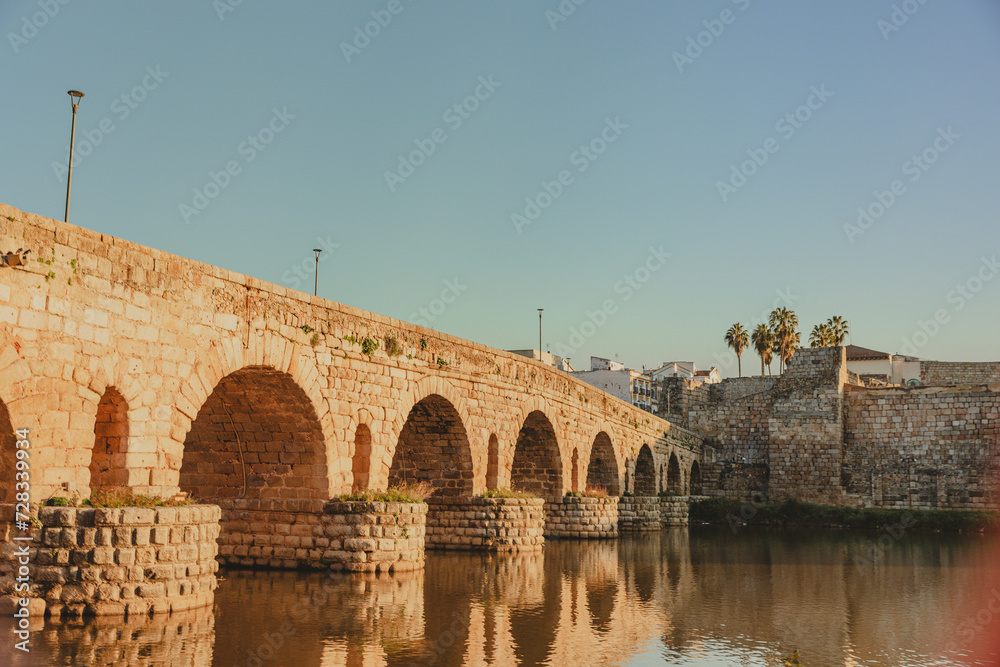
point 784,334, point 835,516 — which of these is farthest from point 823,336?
point 835,516

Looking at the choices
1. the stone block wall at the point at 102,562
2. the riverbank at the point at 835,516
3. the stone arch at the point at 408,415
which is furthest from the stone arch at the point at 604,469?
the stone block wall at the point at 102,562

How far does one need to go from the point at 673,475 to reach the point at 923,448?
11.0 metres

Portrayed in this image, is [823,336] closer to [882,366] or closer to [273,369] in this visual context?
[882,366]

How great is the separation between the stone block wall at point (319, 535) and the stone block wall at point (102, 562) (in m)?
4.41

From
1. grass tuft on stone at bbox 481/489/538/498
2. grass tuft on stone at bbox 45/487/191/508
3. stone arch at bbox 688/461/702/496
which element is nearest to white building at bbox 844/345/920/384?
stone arch at bbox 688/461/702/496

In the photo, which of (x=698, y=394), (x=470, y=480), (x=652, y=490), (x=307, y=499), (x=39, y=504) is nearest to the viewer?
(x=39, y=504)

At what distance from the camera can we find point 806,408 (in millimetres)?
43094

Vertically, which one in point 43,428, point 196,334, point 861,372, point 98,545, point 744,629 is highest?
point 861,372

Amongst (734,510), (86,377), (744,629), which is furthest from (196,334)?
(734,510)

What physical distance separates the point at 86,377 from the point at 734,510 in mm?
32468

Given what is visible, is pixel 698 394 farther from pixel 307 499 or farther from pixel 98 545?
pixel 98 545

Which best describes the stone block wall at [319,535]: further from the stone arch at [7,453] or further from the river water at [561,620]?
the stone arch at [7,453]

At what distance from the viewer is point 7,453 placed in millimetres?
10000

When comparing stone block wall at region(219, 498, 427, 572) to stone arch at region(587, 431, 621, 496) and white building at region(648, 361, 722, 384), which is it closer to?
stone arch at region(587, 431, 621, 496)
